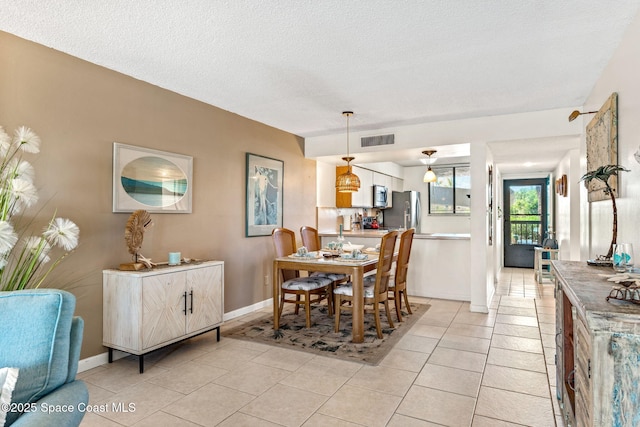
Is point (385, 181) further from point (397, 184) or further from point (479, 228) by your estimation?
point (479, 228)

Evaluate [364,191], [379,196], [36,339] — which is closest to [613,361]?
[36,339]

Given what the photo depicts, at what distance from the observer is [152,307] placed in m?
2.88

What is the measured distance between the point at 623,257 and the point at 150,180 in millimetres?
3541

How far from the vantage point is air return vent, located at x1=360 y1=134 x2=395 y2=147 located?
16.5 ft

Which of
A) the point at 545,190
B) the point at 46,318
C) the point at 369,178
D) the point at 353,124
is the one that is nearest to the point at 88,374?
the point at 46,318

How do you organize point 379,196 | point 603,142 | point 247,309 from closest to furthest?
point 603,142 → point 247,309 → point 379,196

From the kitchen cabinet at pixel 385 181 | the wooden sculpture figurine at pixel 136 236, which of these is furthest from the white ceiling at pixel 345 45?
the kitchen cabinet at pixel 385 181

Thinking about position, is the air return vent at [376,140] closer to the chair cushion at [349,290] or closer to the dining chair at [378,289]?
the dining chair at [378,289]

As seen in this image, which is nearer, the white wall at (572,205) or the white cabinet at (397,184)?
the white wall at (572,205)

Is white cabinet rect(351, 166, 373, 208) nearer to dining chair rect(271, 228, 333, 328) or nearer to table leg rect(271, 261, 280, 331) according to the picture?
dining chair rect(271, 228, 333, 328)

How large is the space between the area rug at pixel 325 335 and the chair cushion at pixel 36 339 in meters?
2.21

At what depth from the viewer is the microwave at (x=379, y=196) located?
292 inches

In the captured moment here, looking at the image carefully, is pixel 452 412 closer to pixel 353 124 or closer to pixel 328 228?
pixel 353 124

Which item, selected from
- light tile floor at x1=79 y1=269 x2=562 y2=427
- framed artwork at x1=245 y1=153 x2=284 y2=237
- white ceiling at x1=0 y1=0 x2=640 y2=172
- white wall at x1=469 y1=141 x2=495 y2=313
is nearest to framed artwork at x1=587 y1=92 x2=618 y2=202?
white ceiling at x1=0 y1=0 x2=640 y2=172
